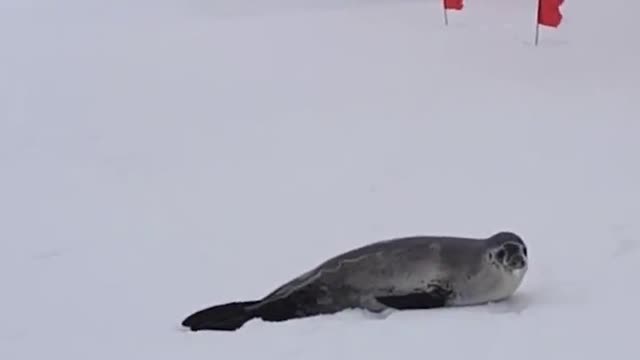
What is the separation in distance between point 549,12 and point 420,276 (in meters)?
3.42

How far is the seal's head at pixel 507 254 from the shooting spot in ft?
7.95

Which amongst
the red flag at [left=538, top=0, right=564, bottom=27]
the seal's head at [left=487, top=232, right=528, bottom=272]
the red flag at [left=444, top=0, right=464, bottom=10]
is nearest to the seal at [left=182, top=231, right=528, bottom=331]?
the seal's head at [left=487, top=232, right=528, bottom=272]

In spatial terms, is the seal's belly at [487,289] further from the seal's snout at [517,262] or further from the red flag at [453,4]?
the red flag at [453,4]

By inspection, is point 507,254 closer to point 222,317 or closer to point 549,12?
point 222,317

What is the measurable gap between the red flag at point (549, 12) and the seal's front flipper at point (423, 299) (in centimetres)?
336

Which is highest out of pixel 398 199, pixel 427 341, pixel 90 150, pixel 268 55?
pixel 268 55

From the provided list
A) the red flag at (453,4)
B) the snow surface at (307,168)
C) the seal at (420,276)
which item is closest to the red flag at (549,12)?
the snow surface at (307,168)

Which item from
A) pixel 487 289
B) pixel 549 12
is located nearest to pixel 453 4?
pixel 549 12

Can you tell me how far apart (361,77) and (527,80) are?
815mm

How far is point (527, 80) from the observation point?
504cm

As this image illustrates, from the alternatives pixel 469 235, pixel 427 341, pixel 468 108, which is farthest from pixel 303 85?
pixel 427 341

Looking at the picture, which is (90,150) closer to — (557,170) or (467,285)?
(557,170)

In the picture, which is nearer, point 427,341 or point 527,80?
point 427,341

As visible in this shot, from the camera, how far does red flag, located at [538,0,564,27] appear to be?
555 cm
